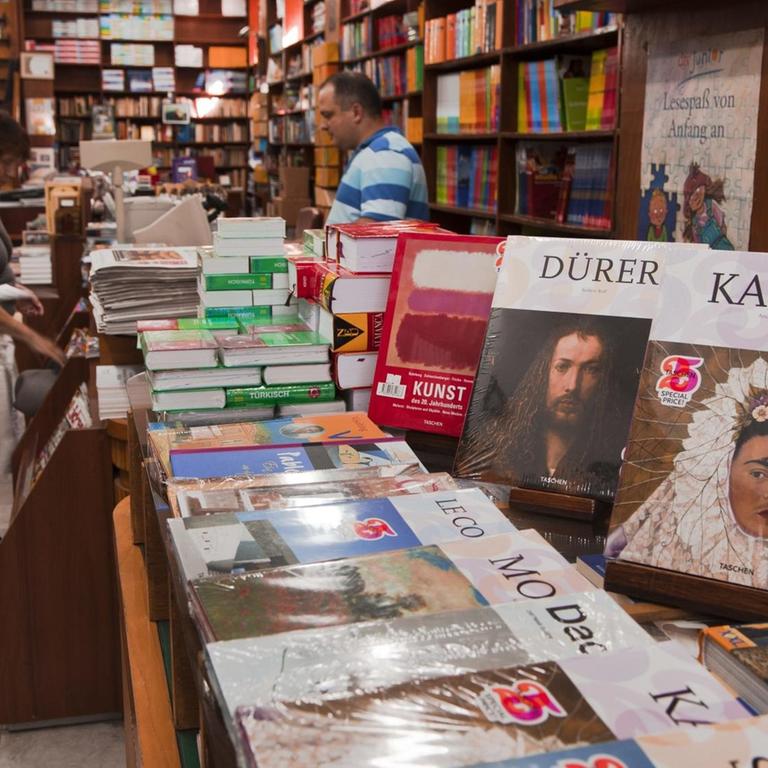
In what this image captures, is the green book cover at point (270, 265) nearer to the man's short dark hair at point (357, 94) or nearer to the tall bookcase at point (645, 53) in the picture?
the tall bookcase at point (645, 53)

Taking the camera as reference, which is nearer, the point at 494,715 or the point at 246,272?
the point at 494,715

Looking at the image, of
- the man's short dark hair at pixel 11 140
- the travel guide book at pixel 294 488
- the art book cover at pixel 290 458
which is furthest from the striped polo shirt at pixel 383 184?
the travel guide book at pixel 294 488

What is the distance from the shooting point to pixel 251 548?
0.87 meters

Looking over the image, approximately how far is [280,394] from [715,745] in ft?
3.50

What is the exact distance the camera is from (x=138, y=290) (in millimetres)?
2039

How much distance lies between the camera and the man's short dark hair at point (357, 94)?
11.4 feet

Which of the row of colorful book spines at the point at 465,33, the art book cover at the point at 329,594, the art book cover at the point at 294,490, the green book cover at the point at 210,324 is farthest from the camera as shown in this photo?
the row of colorful book spines at the point at 465,33

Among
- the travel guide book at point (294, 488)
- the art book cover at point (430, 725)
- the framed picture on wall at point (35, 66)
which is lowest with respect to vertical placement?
the art book cover at point (430, 725)

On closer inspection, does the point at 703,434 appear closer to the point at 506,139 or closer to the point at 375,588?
the point at 375,588

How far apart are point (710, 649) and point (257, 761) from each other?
0.42 m

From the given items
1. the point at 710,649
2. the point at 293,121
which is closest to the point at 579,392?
the point at 710,649

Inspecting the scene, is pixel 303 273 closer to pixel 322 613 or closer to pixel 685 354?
pixel 685 354

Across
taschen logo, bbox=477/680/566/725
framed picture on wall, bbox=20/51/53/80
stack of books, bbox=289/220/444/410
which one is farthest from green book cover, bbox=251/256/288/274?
framed picture on wall, bbox=20/51/53/80

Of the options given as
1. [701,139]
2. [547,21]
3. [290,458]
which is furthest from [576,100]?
[290,458]
